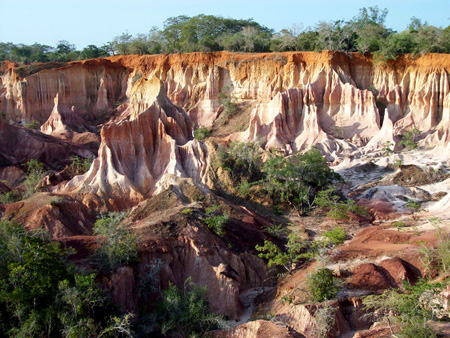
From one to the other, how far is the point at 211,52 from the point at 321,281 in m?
38.5

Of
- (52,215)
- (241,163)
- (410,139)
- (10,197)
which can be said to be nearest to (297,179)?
(241,163)

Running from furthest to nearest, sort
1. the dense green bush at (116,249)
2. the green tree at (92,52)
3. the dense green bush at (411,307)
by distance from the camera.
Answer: the green tree at (92,52), the dense green bush at (116,249), the dense green bush at (411,307)

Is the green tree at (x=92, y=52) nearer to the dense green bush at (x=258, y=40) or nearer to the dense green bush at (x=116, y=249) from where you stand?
the dense green bush at (x=258, y=40)

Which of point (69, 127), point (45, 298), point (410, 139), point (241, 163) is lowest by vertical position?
point (410, 139)

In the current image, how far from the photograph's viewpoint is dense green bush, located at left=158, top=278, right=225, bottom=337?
39.5 ft

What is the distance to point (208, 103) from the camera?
4712 centimetres

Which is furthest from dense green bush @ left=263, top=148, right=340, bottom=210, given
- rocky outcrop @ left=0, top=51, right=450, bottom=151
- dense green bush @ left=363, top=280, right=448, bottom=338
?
dense green bush @ left=363, top=280, right=448, bottom=338

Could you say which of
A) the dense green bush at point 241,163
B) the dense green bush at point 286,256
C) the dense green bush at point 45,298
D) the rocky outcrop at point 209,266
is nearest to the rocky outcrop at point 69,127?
the dense green bush at point 241,163

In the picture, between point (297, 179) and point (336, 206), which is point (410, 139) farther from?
point (336, 206)

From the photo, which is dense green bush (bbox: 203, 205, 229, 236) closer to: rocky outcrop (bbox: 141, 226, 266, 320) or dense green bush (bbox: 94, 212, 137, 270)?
rocky outcrop (bbox: 141, 226, 266, 320)

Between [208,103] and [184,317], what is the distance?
119 feet

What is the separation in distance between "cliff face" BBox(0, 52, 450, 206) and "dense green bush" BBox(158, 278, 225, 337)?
1192cm

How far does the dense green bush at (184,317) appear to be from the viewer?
12039 millimetres

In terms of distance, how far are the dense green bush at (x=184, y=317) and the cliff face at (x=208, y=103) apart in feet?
39.1
